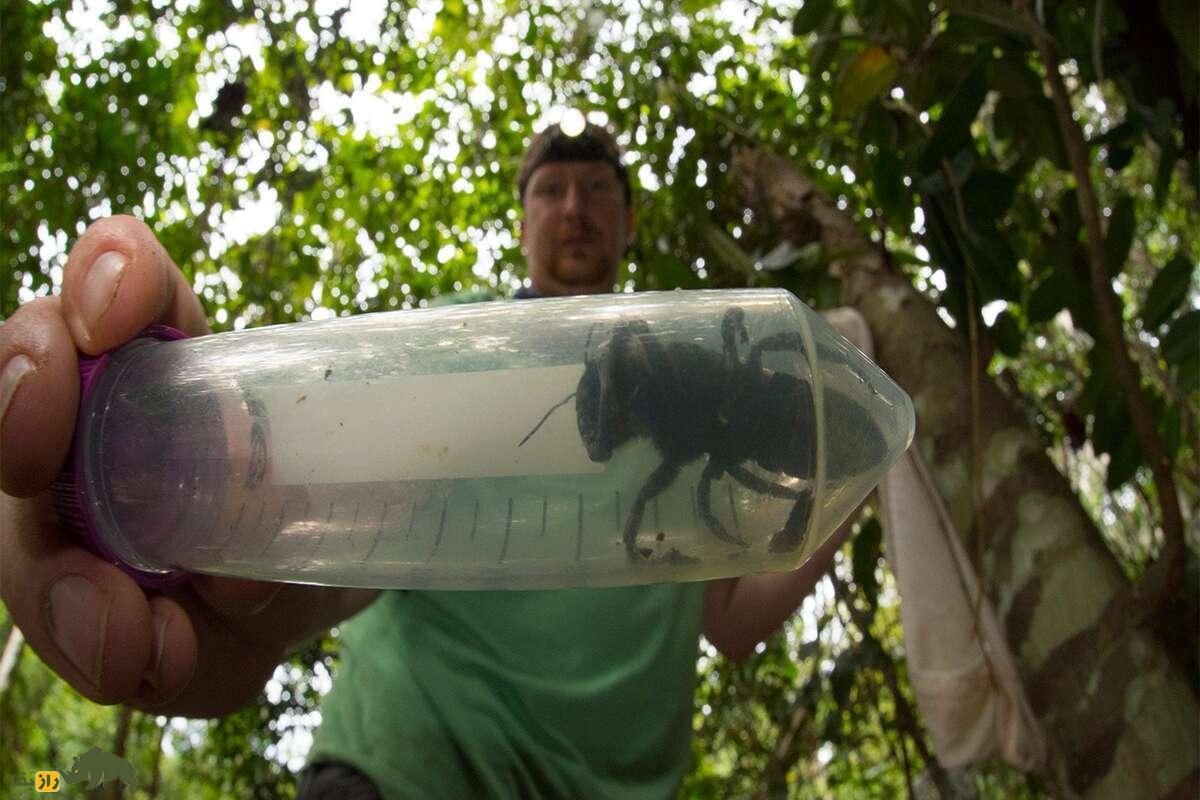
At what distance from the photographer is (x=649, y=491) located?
468 mm

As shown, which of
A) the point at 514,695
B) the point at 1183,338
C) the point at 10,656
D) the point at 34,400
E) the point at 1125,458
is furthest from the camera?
the point at 10,656

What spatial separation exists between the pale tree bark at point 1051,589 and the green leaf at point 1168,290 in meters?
0.23

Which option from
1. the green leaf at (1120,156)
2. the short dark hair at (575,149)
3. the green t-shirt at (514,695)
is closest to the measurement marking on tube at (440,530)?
the green t-shirt at (514,695)

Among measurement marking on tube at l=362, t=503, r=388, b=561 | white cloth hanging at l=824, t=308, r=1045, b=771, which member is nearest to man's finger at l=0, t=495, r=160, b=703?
measurement marking on tube at l=362, t=503, r=388, b=561

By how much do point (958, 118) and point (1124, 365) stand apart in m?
0.31

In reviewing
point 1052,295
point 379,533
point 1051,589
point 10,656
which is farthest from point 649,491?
point 10,656

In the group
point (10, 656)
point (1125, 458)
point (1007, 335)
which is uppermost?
point (1007, 335)

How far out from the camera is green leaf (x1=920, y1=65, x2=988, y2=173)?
1080mm

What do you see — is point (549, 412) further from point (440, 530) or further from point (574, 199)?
point (574, 199)

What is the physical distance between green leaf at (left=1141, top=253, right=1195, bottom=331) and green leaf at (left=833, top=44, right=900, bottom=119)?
40 centimetres

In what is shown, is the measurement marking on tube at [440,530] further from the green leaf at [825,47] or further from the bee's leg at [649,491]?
the green leaf at [825,47]

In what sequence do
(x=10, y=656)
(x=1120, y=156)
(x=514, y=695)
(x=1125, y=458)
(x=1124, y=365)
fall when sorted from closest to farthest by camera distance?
(x=514, y=695)
(x=1124, y=365)
(x=1125, y=458)
(x=1120, y=156)
(x=10, y=656)

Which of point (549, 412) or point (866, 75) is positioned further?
point (866, 75)

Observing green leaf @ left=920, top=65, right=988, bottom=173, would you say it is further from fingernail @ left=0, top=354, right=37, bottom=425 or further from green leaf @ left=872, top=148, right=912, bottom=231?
fingernail @ left=0, top=354, right=37, bottom=425
